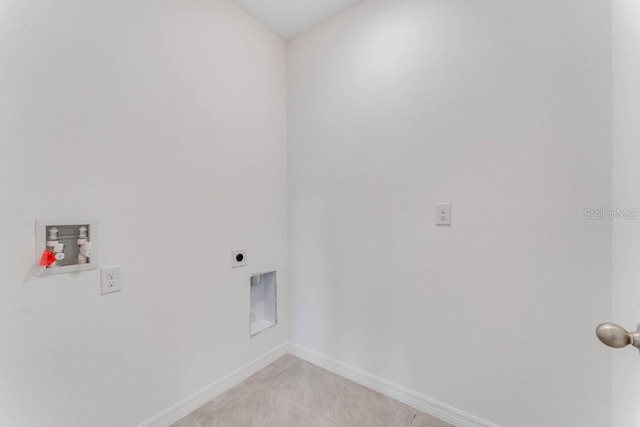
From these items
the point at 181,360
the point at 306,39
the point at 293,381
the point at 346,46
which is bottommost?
the point at 293,381

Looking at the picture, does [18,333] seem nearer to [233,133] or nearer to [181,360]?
[181,360]

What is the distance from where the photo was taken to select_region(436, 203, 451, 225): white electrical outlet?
1.50m

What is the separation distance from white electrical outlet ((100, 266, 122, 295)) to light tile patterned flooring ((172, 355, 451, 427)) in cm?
83

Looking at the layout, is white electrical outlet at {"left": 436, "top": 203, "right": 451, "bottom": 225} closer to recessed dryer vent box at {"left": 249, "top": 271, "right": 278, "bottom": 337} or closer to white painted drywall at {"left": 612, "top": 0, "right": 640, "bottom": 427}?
white painted drywall at {"left": 612, "top": 0, "right": 640, "bottom": 427}

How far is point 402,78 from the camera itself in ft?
5.45

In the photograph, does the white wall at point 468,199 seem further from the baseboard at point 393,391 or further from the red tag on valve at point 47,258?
the red tag on valve at point 47,258

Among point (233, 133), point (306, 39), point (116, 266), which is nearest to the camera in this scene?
point (116, 266)

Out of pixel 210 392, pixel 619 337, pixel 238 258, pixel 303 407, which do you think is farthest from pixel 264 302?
pixel 619 337

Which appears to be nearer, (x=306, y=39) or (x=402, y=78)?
(x=402, y=78)

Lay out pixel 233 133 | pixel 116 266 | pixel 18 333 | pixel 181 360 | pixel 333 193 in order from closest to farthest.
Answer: pixel 18 333, pixel 116 266, pixel 181 360, pixel 233 133, pixel 333 193

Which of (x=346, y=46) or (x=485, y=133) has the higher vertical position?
(x=346, y=46)

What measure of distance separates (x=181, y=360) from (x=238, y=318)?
400mm

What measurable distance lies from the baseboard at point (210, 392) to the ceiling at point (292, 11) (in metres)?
2.43

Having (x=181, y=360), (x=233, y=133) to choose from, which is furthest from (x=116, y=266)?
(x=233, y=133)
